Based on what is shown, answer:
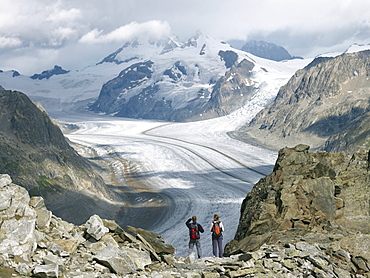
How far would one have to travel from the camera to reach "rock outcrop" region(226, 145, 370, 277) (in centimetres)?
1140

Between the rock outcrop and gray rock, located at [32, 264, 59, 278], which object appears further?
the rock outcrop

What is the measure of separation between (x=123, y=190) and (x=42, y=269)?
40786 millimetres

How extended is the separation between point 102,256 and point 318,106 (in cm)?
10009

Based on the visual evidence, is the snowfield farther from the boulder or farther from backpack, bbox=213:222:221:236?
the boulder

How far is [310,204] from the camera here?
47.6ft

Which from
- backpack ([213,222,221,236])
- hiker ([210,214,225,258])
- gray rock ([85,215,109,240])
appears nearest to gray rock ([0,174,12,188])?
gray rock ([85,215,109,240])

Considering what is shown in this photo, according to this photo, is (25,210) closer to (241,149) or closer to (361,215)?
(361,215)

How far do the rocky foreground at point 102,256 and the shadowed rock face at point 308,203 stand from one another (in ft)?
5.47

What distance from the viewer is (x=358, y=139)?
64062 mm

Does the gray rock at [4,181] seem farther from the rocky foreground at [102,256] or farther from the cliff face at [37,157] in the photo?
the cliff face at [37,157]

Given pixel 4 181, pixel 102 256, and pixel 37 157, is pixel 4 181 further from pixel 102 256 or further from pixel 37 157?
pixel 37 157

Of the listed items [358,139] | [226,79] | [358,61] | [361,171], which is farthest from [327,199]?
[226,79]

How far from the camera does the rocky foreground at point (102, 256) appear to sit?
741 centimetres

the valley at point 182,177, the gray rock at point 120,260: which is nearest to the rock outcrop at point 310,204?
the gray rock at point 120,260
